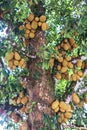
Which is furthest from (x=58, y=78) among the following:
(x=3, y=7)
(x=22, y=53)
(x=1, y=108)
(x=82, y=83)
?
(x=3, y=7)

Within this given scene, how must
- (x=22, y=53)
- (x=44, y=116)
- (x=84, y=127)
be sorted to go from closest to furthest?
1. (x=44, y=116)
2. (x=22, y=53)
3. (x=84, y=127)

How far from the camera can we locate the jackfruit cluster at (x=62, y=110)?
268cm

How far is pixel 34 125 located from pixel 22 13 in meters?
1.03

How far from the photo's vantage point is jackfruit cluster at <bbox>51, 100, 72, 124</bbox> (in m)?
2.68

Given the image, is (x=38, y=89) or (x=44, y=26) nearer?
(x=38, y=89)

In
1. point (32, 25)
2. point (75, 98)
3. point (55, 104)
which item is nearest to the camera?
point (55, 104)

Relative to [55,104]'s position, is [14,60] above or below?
above

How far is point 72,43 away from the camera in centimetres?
301

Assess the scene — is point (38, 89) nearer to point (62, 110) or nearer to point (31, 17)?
point (62, 110)

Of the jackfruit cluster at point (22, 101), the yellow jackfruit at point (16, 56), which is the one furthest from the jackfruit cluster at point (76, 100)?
the yellow jackfruit at point (16, 56)

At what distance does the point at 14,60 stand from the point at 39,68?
0.22m

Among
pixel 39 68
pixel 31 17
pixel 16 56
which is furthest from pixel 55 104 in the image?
pixel 31 17

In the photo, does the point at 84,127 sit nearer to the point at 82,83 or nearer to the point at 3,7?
the point at 82,83

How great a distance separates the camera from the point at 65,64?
284cm
